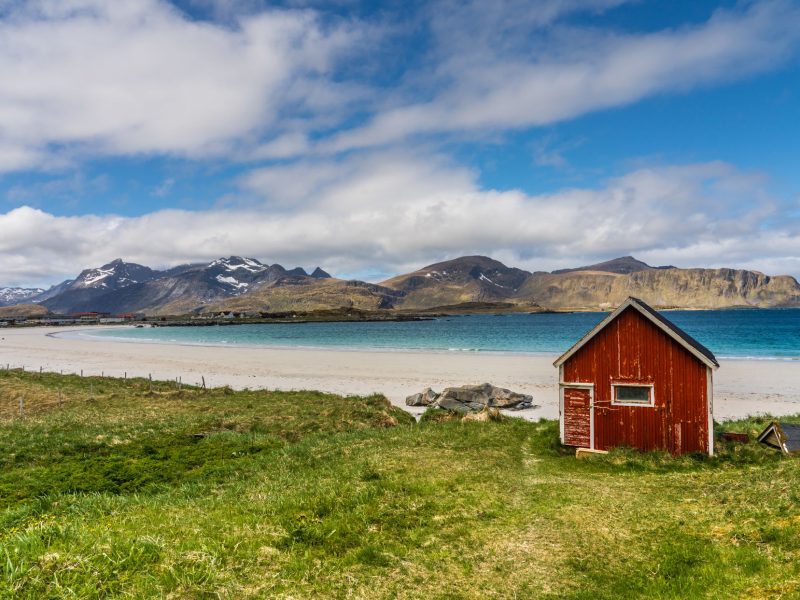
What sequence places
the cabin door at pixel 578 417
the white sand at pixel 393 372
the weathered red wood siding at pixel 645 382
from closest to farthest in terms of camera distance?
1. the weathered red wood siding at pixel 645 382
2. the cabin door at pixel 578 417
3. the white sand at pixel 393 372

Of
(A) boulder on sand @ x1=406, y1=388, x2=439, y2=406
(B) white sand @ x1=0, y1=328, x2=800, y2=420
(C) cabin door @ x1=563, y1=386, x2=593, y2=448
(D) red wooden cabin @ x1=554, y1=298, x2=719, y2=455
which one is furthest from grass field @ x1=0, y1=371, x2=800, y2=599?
(B) white sand @ x1=0, y1=328, x2=800, y2=420

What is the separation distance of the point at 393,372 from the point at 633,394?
44.5 m

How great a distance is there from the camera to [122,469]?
59.3 ft

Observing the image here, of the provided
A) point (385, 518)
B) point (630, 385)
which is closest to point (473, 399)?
point (630, 385)

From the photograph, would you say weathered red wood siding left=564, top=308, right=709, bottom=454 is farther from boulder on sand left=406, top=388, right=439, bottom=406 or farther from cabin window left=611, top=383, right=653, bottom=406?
boulder on sand left=406, top=388, right=439, bottom=406

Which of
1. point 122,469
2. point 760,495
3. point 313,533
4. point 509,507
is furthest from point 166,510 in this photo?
point 760,495

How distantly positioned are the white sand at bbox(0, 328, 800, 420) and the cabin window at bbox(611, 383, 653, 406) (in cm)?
1462

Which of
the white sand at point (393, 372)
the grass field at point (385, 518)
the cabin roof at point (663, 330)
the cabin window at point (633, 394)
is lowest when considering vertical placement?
the white sand at point (393, 372)

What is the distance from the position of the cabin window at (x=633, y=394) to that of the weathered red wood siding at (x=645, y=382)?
0.22 metres

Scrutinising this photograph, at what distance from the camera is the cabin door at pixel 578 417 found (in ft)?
72.3

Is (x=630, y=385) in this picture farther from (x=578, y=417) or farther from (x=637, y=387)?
(x=578, y=417)

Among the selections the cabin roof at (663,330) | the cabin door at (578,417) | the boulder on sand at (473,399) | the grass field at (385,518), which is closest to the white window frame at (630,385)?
the cabin door at (578,417)

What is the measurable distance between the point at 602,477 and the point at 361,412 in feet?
56.7

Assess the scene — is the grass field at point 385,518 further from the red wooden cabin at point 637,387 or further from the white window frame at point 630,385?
the white window frame at point 630,385
